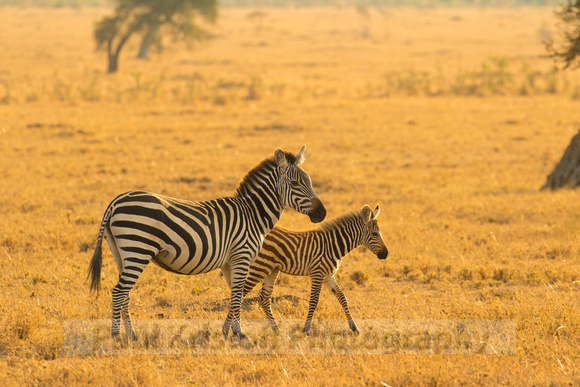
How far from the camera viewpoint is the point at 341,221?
7.55 metres

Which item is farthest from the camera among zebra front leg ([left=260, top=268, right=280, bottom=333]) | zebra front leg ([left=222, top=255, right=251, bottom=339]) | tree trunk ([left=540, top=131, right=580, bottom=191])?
tree trunk ([left=540, top=131, right=580, bottom=191])

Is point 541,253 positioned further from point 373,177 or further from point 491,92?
point 491,92

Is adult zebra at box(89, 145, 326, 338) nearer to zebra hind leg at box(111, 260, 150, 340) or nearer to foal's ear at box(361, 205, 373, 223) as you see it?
zebra hind leg at box(111, 260, 150, 340)

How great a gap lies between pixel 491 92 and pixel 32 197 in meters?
23.3

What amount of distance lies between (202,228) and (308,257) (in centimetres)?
136

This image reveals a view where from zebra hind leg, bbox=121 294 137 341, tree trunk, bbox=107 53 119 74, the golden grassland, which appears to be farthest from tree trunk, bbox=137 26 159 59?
zebra hind leg, bbox=121 294 137 341

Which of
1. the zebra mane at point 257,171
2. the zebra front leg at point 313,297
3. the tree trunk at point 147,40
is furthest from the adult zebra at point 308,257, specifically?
the tree trunk at point 147,40

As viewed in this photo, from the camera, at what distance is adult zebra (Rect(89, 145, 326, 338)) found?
6.15m

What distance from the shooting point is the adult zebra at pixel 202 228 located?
242 inches

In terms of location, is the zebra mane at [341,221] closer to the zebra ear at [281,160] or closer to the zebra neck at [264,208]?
the zebra neck at [264,208]

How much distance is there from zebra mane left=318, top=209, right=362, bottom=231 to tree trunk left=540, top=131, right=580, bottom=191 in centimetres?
855

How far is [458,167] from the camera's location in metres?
17.2

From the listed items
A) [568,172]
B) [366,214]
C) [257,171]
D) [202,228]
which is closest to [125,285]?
[202,228]

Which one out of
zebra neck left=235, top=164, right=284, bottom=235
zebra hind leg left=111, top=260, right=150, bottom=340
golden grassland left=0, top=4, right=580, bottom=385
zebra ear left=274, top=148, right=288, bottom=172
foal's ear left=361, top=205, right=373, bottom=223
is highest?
zebra ear left=274, top=148, right=288, bottom=172
